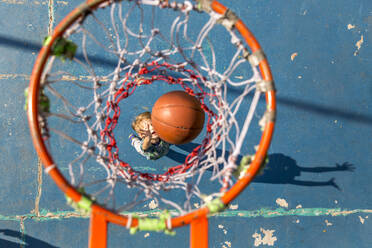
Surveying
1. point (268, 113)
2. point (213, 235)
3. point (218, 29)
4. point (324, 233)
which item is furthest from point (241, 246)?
point (218, 29)

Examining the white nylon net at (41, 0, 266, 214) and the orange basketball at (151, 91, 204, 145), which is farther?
the white nylon net at (41, 0, 266, 214)

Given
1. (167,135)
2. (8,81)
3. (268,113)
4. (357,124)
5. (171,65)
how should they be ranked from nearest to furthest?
(268,113), (167,135), (171,65), (8,81), (357,124)

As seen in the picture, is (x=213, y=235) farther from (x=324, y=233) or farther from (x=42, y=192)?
(x=42, y=192)

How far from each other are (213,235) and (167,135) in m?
1.61

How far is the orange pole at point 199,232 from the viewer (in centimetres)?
193

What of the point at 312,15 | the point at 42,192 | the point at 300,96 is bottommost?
the point at 42,192

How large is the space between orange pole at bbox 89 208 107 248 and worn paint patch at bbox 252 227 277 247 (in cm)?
223

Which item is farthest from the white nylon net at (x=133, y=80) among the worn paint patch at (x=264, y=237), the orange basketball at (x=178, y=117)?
the worn paint patch at (x=264, y=237)

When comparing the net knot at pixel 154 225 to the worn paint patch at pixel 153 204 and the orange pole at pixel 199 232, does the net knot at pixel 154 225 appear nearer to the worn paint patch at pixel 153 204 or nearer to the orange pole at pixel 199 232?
the orange pole at pixel 199 232

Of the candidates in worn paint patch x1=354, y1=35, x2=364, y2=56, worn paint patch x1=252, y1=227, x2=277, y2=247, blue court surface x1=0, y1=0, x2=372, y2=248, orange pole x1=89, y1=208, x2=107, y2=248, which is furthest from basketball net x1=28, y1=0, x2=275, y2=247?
worn paint patch x1=354, y1=35, x2=364, y2=56

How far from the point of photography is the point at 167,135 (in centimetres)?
256

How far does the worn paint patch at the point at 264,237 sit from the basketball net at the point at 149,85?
0.80 meters

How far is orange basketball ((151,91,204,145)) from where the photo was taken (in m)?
2.48

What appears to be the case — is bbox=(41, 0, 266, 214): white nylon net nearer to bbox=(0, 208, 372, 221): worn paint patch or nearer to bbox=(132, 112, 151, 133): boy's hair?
bbox=(132, 112, 151, 133): boy's hair
